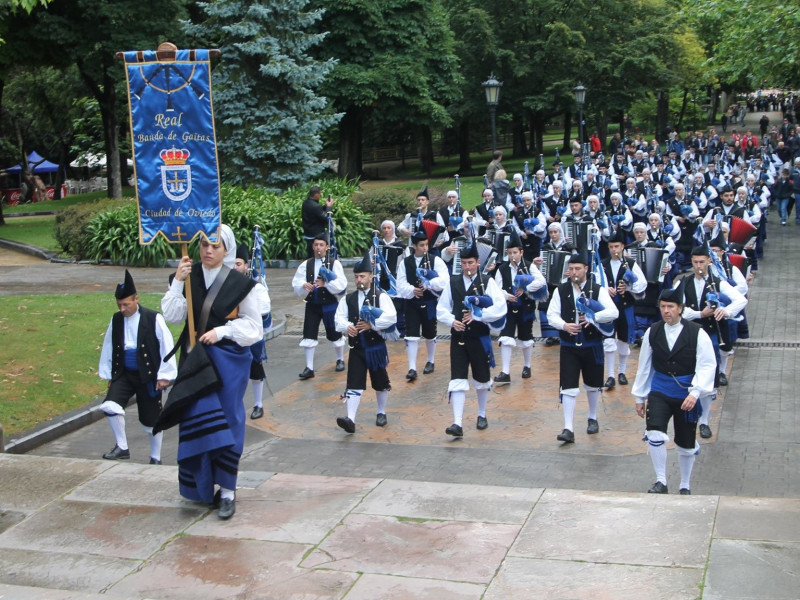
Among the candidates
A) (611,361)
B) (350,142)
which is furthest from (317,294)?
(350,142)

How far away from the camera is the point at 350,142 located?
42.3 m

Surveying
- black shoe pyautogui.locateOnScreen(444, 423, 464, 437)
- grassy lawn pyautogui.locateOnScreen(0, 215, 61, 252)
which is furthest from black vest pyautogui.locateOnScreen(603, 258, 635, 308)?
grassy lawn pyautogui.locateOnScreen(0, 215, 61, 252)

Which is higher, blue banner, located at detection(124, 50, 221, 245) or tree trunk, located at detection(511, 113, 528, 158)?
tree trunk, located at detection(511, 113, 528, 158)

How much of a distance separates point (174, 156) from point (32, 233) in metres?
25.6

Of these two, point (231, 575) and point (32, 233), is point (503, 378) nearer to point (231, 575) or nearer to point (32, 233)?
point (231, 575)

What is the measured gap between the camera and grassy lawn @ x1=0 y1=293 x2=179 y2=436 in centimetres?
1195

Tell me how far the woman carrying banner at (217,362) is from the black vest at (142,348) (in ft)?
6.54

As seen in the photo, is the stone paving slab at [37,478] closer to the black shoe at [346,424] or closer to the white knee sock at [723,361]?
the black shoe at [346,424]

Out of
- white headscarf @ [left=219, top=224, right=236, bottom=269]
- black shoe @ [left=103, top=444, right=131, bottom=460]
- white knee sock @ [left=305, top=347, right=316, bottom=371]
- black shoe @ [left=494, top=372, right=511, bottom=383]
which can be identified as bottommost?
black shoe @ [left=494, top=372, right=511, bottom=383]

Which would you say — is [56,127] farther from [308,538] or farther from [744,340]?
[308,538]

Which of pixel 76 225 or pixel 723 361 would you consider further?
pixel 76 225

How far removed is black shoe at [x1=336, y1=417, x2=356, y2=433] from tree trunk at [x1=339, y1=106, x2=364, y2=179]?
1230 inches

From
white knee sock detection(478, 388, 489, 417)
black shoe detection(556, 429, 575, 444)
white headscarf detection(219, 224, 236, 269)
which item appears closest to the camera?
white headscarf detection(219, 224, 236, 269)

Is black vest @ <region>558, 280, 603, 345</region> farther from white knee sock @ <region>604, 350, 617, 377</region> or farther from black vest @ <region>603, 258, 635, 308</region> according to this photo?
black vest @ <region>603, 258, 635, 308</region>
